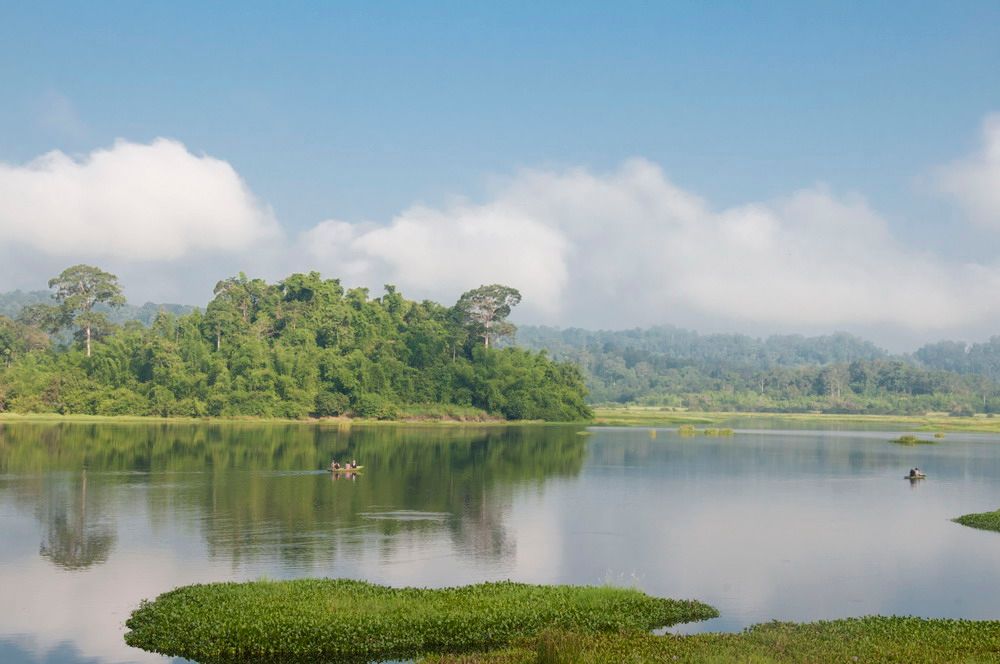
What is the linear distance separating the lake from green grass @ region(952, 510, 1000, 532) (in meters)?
1.31

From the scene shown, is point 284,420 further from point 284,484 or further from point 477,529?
point 477,529

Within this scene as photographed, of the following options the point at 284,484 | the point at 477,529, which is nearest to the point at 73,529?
the point at 477,529

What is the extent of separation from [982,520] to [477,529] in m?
30.0

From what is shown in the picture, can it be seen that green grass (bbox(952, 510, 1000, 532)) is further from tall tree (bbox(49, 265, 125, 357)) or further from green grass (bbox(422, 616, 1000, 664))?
tall tree (bbox(49, 265, 125, 357))

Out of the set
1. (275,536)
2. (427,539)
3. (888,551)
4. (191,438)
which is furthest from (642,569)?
(191,438)

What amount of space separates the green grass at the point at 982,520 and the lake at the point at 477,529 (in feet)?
4.29

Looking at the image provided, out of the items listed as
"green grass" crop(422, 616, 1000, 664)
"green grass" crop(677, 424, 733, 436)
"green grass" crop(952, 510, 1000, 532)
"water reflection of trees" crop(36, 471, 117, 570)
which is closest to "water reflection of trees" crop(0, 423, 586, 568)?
"water reflection of trees" crop(36, 471, 117, 570)

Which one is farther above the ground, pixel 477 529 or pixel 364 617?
pixel 364 617

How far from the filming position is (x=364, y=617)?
29484mm

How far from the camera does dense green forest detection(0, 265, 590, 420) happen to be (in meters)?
165

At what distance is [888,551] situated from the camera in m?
47.4

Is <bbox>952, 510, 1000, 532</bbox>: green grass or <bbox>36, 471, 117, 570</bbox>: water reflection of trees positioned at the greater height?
<bbox>36, 471, 117, 570</bbox>: water reflection of trees

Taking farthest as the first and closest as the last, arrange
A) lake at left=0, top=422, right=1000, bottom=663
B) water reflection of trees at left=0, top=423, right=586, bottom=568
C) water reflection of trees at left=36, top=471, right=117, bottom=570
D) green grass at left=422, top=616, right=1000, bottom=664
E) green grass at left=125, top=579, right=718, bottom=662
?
water reflection of trees at left=0, top=423, right=586, bottom=568
water reflection of trees at left=36, top=471, right=117, bottom=570
lake at left=0, top=422, right=1000, bottom=663
green grass at left=125, top=579, right=718, bottom=662
green grass at left=422, top=616, right=1000, bottom=664

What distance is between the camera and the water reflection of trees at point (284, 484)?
4584cm
